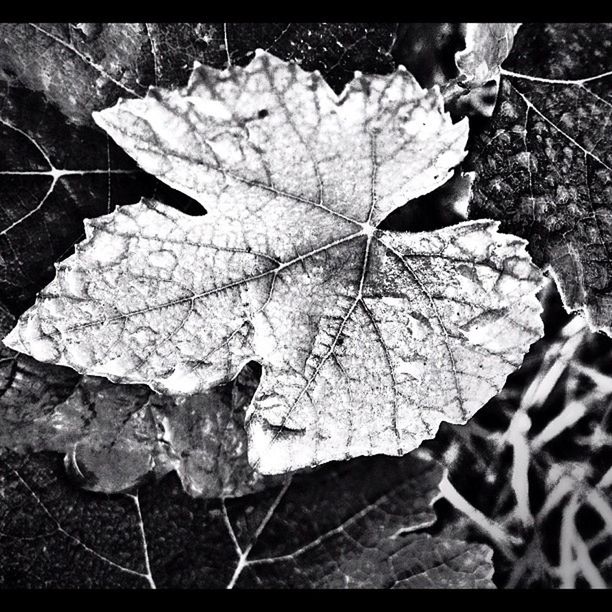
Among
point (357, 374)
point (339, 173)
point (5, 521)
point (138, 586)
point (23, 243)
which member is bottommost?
point (138, 586)

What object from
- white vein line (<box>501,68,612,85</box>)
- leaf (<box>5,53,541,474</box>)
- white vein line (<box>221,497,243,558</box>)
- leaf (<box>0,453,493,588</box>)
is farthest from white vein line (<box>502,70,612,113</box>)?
white vein line (<box>221,497,243,558</box>)

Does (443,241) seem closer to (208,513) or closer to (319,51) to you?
(319,51)

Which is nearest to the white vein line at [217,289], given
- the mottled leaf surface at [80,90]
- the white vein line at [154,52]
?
the mottled leaf surface at [80,90]

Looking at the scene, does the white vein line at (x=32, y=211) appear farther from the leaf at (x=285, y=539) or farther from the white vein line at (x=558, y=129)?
the white vein line at (x=558, y=129)

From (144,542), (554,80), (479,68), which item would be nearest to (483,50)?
(479,68)

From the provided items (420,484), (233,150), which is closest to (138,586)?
(420,484)
